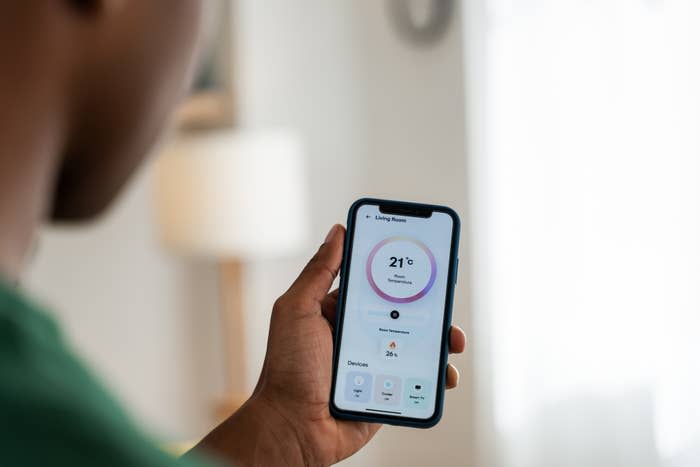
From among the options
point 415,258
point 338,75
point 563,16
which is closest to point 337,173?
point 338,75

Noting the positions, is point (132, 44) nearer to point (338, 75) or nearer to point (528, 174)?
point (528, 174)

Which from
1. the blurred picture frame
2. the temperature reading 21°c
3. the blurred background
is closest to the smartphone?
the temperature reading 21°c

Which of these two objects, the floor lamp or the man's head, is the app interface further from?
the floor lamp

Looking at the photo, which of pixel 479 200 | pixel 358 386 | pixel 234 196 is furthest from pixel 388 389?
pixel 234 196

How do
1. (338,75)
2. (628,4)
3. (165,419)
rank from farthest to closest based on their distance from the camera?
(165,419), (338,75), (628,4)

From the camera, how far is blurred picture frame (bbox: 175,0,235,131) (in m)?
2.87

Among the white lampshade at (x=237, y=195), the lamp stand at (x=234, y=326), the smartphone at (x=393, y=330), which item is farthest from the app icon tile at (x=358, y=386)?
the lamp stand at (x=234, y=326)

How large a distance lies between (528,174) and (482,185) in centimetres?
15

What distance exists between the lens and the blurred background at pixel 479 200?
2006 mm

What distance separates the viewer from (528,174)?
7.21 ft

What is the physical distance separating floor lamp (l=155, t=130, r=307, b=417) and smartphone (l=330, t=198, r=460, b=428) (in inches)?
62.3

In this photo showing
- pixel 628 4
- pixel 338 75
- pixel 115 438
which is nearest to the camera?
pixel 115 438

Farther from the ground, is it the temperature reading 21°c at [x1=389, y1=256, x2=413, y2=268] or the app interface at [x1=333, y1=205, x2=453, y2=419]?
the temperature reading 21°c at [x1=389, y1=256, x2=413, y2=268]

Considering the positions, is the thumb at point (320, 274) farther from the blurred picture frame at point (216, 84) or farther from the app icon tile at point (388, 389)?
the blurred picture frame at point (216, 84)
